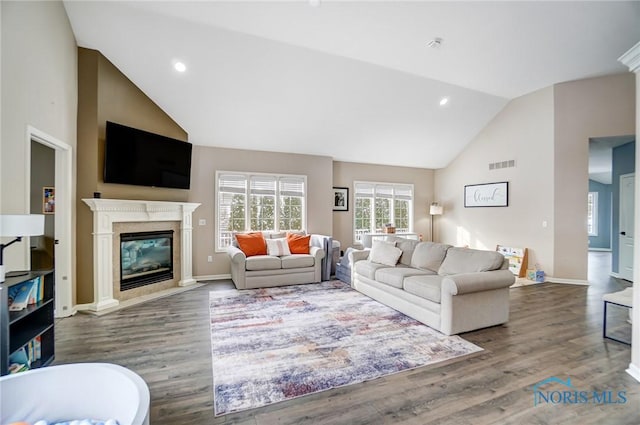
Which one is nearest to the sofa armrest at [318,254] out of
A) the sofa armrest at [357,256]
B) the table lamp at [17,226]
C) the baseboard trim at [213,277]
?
the sofa armrest at [357,256]

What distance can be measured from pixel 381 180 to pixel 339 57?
4.14 m

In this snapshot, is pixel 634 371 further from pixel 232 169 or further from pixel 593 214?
pixel 593 214

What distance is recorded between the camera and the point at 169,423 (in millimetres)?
1810

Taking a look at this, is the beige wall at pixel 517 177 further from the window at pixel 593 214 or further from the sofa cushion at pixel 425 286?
the window at pixel 593 214

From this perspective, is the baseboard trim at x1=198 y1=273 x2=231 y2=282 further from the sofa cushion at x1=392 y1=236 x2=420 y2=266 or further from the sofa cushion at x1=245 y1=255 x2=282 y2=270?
the sofa cushion at x1=392 y1=236 x2=420 y2=266

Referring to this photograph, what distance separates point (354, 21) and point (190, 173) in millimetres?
3772

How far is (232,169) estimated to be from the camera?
6070 millimetres

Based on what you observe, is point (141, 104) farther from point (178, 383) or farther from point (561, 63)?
point (561, 63)

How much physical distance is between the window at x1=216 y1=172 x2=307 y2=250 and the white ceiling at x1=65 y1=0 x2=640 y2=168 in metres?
0.72

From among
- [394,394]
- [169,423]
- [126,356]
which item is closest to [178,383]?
[169,423]

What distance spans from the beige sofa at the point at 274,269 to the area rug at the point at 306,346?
2.21 ft

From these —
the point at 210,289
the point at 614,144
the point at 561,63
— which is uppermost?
the point at 561,63

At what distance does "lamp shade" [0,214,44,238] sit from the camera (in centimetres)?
194

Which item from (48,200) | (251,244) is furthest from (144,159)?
(251,244)
